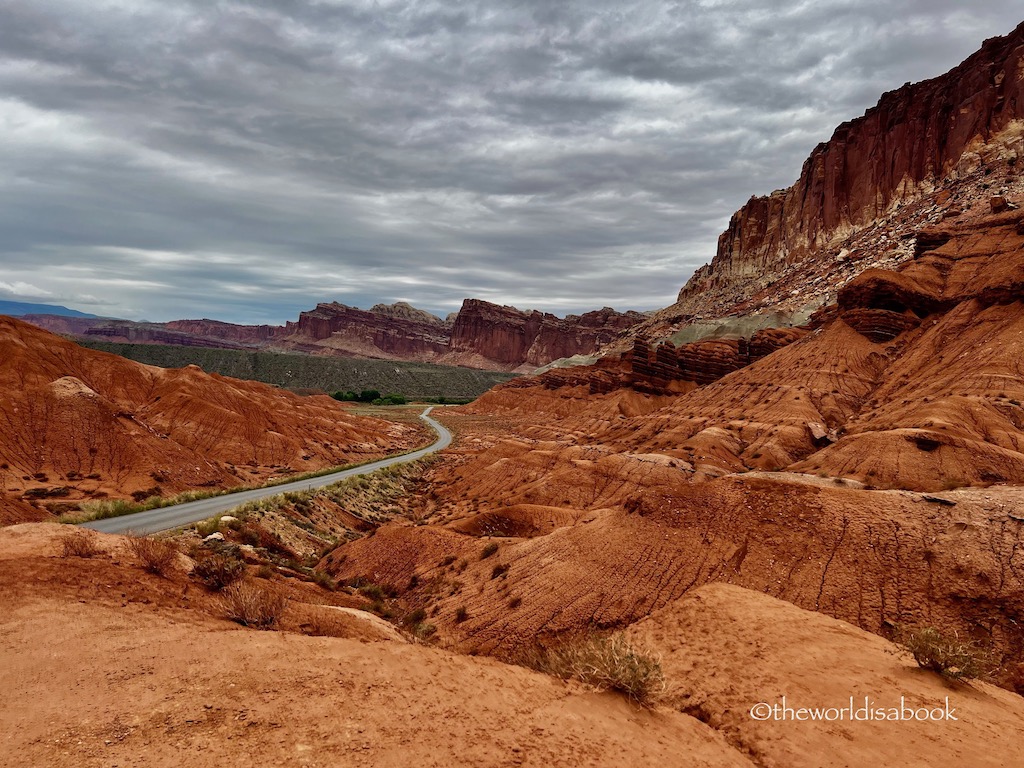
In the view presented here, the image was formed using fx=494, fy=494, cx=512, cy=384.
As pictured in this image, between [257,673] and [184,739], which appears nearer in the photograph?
[184,739]

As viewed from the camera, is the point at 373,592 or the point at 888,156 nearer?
the point at 373,592

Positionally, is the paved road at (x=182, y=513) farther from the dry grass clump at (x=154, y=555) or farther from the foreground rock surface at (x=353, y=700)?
the foreground rock surface at (x=353, y=700)

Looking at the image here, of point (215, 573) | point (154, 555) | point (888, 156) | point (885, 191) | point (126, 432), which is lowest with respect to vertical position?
point (126, 432)

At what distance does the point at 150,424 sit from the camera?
4709cm

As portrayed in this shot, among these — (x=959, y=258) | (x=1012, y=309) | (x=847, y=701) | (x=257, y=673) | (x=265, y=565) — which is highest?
(x=959, y=258)

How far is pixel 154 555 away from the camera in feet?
34.4

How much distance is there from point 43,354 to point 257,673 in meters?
55.8

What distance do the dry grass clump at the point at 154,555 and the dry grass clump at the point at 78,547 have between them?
0.68m

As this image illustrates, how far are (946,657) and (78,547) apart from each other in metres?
16.8

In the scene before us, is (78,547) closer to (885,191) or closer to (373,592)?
(373,592)

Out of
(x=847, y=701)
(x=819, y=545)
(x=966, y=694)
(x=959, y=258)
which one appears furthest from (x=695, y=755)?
(x=959, y=258)

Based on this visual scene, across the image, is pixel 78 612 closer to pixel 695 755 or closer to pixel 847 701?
pixel 695 755

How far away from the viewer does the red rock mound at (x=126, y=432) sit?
32.6 metres

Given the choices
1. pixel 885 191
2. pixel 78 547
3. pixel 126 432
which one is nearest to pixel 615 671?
pixel 78 547
